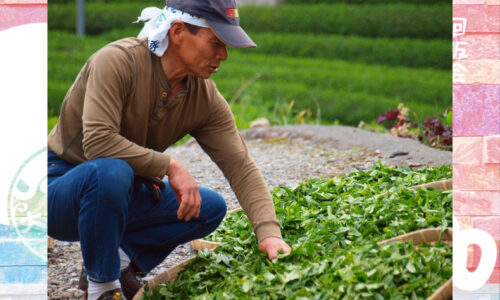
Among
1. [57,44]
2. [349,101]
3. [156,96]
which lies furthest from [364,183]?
[57,44]

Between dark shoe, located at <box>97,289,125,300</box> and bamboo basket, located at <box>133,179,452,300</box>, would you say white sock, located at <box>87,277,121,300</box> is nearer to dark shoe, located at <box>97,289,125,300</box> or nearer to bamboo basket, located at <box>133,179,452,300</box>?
dark shoe, located at <box>97,289,125,300</box>

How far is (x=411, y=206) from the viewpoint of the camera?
231 centimetres

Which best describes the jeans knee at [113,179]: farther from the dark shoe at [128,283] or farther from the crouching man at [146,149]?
the dark shoe at [128,283]

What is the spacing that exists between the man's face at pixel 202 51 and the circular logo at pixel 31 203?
59 cm

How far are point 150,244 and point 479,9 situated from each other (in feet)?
4.47

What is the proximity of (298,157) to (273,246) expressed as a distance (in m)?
2.28

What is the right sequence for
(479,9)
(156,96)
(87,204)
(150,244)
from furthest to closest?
1. (150,244)
2. (156,96)
3. (87,204)
4. (479,9)

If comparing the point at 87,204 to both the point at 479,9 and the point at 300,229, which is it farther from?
the point at 479,9

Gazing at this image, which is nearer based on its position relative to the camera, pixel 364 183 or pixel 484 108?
pixel 484 108

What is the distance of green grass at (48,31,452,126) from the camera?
309 inches

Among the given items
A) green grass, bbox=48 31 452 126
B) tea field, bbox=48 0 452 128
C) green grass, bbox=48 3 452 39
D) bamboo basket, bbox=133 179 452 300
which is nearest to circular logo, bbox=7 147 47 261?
bamboo basket, bbox=133 179 452 300

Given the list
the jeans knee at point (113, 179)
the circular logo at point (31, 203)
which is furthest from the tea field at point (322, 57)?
the circular logo at point (31, 203)

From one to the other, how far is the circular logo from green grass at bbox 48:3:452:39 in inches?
367

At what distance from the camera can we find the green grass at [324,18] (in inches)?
408
